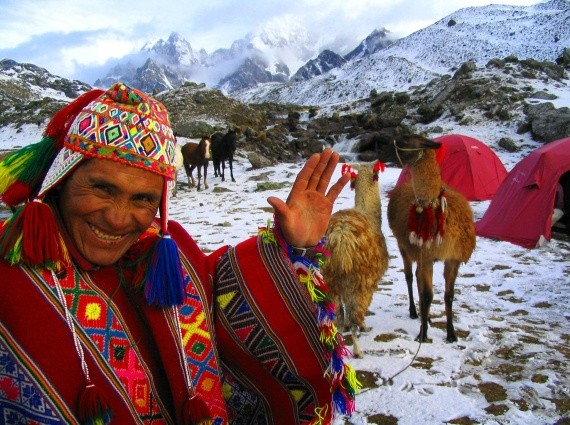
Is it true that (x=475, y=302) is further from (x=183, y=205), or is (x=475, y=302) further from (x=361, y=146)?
(x=361, y=146)

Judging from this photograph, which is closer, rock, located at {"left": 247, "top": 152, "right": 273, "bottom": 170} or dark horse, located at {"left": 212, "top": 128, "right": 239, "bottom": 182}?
dark horse, located at {"left": 212, "top": 128, "right": 239, "bottom": 182}

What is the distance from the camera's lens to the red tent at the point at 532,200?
7.55m

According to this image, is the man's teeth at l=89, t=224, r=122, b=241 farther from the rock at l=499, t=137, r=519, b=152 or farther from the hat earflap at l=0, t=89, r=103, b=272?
the rock at l=499, t=137, r=519, b=152

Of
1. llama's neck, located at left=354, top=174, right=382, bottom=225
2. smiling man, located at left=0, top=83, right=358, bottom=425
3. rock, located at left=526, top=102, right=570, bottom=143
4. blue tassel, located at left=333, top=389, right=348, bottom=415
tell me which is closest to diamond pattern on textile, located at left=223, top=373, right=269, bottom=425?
smiling man, located at left=0, top=83, right=358, bottom=425

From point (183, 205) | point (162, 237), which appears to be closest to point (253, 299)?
point (162, 237)

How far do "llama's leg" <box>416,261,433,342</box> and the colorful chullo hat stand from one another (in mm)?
3347

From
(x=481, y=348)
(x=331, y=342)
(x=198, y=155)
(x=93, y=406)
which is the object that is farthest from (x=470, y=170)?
(x=93, y=406)

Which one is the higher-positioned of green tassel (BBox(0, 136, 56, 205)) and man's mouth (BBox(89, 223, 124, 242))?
green tassel (BBox(0, 136, 56, 205))

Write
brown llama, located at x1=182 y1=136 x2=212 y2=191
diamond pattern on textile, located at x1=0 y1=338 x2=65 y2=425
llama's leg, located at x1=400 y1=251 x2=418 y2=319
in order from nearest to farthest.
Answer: diamond pattern on textile, located at x1=0 y1=338 x2=65 y2=425, llama's leg, located at x1=400 y1=251 x2=418 y2=319, brown llama, located at x1=182 y1=136 x2=212 y2=191

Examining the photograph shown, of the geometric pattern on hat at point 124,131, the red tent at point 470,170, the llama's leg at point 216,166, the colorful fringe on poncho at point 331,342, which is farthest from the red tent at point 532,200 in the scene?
the llama's leg at point 216,166

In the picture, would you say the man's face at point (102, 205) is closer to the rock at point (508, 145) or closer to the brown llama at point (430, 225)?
the brown llama at point (430, 225)

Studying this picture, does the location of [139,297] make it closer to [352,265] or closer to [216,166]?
[352,265]

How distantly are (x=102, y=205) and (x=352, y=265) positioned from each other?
2.80 m

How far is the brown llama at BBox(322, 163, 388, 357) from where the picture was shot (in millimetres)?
3828
